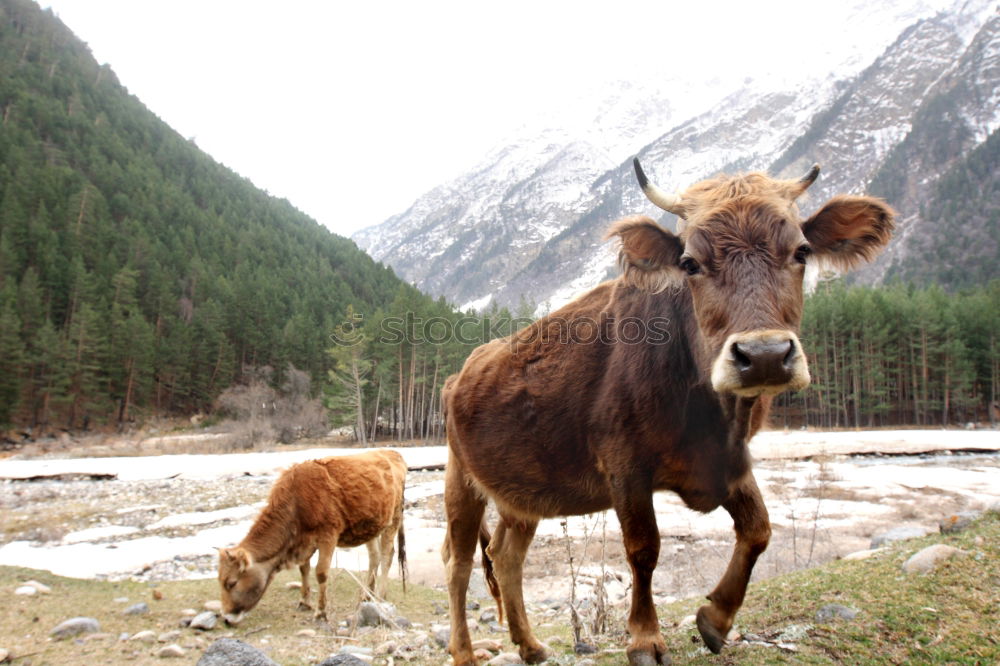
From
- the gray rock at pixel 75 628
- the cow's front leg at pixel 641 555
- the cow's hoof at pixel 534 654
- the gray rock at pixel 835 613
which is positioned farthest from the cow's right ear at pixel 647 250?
the gray rock at pixel 75 628

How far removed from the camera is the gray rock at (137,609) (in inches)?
292

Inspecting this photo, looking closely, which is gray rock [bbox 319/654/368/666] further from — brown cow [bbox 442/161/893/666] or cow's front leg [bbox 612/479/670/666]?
cow's front leg [bbox 612/479/670/666]

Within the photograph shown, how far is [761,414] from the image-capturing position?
13.5 ft

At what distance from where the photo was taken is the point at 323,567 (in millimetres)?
8641

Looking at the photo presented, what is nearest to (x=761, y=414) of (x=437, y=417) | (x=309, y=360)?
(x=437, y=417)

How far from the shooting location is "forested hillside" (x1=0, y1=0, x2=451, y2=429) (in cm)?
5203

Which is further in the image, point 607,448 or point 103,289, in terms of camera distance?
point 103,289

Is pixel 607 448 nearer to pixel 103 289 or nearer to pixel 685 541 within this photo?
pixel 685 541

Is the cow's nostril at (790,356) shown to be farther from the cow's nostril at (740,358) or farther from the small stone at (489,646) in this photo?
the small stone at (489,646)

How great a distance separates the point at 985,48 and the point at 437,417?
771 feet

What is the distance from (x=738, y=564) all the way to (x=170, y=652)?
5847 millimetres

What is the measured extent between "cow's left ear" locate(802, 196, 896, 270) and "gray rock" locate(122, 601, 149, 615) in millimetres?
8897

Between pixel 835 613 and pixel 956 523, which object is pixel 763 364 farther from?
pixel 956 523

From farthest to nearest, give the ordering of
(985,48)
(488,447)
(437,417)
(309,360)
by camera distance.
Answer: (985,48) < (309,360) < (437,417) < (488,447)
